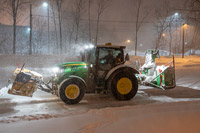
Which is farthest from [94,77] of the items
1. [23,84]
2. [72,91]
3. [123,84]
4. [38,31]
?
[38,31]

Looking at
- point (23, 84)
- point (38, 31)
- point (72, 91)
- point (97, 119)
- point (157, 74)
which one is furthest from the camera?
point (38, 31)

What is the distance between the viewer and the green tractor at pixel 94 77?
717cm

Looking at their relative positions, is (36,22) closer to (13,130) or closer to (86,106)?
(86,106)

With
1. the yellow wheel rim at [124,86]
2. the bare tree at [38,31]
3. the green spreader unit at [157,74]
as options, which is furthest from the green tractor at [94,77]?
the bare tree at [38,31]

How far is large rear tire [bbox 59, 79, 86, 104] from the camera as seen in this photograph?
7066 millimetres

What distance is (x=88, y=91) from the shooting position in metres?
7.70

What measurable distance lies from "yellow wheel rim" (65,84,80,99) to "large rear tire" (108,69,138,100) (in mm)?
1394

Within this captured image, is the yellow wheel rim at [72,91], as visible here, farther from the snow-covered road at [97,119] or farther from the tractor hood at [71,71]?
the tractor hood at [71,71]

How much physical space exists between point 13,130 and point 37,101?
3.63 metres

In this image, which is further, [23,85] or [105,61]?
[105,61]

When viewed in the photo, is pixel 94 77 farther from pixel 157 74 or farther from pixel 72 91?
pixel 157 74

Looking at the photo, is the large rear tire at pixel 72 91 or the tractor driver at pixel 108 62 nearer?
the large rear tire at pixel 72 91

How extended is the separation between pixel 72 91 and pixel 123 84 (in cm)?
217

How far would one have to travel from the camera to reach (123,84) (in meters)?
7.98
